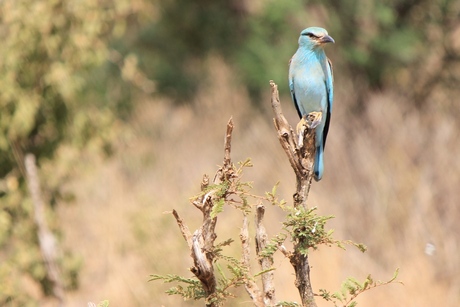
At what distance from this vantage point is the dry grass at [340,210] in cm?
727

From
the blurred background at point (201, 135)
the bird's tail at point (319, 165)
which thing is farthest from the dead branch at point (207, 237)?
the bird's tail at point (319, 165)

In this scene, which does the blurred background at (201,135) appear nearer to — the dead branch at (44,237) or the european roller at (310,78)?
the dead branch at (44,237)

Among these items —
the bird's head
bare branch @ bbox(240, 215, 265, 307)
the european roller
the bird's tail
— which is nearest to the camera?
bare branch @ bbox(240, 215, 265, 307)

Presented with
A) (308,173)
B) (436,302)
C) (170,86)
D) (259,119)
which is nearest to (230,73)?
(170,86)

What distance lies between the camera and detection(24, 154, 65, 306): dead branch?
625 centimetres

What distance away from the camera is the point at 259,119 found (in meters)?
13.3

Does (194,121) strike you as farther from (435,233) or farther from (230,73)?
(435,233)

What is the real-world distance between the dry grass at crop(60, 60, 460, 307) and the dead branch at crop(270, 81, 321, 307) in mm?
3386

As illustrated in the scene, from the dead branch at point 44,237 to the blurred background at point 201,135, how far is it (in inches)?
4.5

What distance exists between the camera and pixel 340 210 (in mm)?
9586

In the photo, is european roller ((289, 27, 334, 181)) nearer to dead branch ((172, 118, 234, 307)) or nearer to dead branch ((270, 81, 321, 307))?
dead branch ((270, 81, 321, 307))

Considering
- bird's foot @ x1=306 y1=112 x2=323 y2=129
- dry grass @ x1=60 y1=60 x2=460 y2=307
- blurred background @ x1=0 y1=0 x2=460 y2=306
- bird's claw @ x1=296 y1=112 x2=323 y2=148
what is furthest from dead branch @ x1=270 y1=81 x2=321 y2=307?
dry grass @ x1=60 y1=60 x2=460 y2=307

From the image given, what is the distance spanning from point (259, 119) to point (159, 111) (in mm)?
2488

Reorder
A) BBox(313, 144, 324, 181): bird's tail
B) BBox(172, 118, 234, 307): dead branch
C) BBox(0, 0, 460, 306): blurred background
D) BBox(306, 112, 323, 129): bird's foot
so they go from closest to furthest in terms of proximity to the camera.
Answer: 1. BBox(172, 118, 234, 307): dead branch
2. BBox(306, 112, 323, 129): bird's foot
3. BBox(313, 144, 324, 181): bird's tail
4. BBox(0, 0, 460, 306): blurred background
